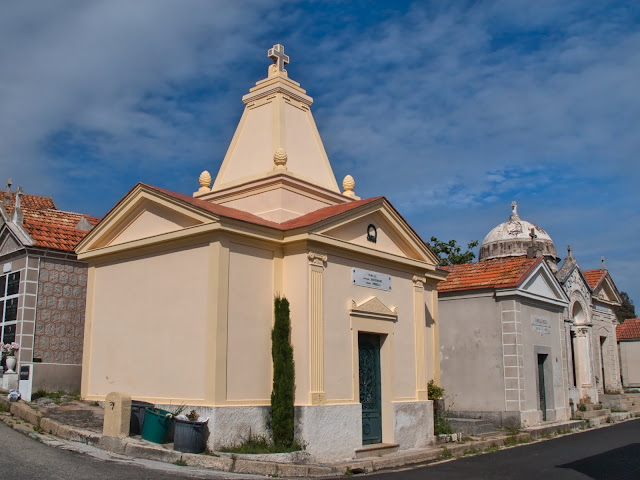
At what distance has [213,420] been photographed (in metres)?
11.7

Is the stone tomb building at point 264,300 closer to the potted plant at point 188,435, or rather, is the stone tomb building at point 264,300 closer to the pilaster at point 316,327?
the pilaster at point 316,327

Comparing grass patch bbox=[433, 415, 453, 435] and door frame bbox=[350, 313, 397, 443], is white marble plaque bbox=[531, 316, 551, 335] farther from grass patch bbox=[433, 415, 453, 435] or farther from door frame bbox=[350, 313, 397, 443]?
door frame bbox=[350, 313, 397, 443]

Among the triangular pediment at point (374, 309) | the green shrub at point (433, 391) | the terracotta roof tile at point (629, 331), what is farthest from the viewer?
the terracotta roof tile at point (629, 331)

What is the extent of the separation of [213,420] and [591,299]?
72.0ft

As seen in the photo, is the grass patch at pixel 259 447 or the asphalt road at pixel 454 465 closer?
the asphalt road at pixel 454 465

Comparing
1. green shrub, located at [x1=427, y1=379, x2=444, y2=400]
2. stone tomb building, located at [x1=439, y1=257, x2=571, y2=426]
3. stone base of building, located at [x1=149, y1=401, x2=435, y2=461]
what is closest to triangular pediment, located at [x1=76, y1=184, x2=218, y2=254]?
stone base of building, located at [x1=149, y1=401, x2=435, y2=461]

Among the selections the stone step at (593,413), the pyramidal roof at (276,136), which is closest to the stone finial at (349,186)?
the pyramidal roof at (276,136)

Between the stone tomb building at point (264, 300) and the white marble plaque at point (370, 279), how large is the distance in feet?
0.13

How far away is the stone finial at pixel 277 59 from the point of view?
17234 mm

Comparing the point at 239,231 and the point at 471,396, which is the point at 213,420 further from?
the point at 471,396

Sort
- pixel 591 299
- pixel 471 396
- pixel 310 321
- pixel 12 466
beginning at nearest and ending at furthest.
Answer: pixel 12 466, pixel 310 321, pixel 471 396, pixel 591 299

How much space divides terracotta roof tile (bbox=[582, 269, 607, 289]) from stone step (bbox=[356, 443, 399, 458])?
63.0 ft

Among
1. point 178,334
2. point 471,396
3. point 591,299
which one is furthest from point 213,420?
point 591,299

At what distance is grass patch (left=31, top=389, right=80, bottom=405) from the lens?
1496 centimetres
